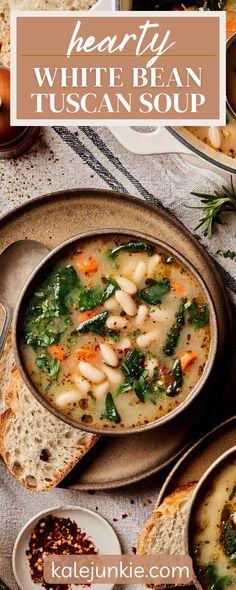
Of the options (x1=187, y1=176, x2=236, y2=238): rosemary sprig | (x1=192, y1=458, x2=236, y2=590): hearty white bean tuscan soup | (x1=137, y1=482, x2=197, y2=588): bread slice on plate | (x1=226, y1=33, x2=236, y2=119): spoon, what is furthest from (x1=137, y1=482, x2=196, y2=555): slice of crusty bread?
(x1=226, y1=33, x2=236, y2=119): spoon

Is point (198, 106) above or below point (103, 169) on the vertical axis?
above

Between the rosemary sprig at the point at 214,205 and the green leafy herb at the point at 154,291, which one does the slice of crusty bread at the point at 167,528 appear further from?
the rosemary sprig at the point at 214,205

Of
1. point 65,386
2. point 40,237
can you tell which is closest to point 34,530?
point 65,386

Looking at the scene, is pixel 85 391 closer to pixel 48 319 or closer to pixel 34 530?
pixel 48 319

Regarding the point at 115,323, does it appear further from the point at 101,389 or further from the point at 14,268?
the point at 14,268

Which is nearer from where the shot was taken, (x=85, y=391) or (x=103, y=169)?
(x=85, y=391)

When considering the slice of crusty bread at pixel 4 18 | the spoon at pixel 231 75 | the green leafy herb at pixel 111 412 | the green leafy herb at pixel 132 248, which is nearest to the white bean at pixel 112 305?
the green leafy herb at pixel 132 248
